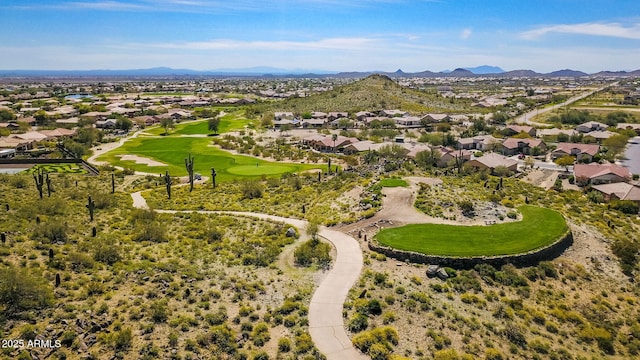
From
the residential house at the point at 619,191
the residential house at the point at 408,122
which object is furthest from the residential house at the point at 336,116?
the residential house at the point at 619,191

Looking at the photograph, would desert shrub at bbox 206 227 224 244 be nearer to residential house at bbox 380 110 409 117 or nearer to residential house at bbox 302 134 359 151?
residential house at bbox 302 134 359 151

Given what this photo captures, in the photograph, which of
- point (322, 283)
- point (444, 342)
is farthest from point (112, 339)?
point (444, 342)

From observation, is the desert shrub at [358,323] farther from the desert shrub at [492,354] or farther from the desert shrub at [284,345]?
the desert shrub at [492,354]

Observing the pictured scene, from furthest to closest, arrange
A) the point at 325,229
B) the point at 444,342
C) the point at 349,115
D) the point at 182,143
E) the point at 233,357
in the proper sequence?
the point at 349,115
the point at 182,143
the point at 325,229
the point at 444,342
the point at 233,357

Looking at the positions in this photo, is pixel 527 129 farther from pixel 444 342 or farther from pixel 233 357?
pixel 233 357

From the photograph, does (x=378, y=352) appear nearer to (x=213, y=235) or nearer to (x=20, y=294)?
(x=20, y=294)

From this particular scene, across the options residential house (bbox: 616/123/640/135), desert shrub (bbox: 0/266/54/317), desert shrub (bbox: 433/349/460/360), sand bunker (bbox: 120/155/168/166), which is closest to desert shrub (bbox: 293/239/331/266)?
desert shrub (bbox: 433/349/460/360)

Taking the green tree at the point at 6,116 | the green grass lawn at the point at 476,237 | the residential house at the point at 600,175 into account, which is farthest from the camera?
the green tree at the point at 6,116
